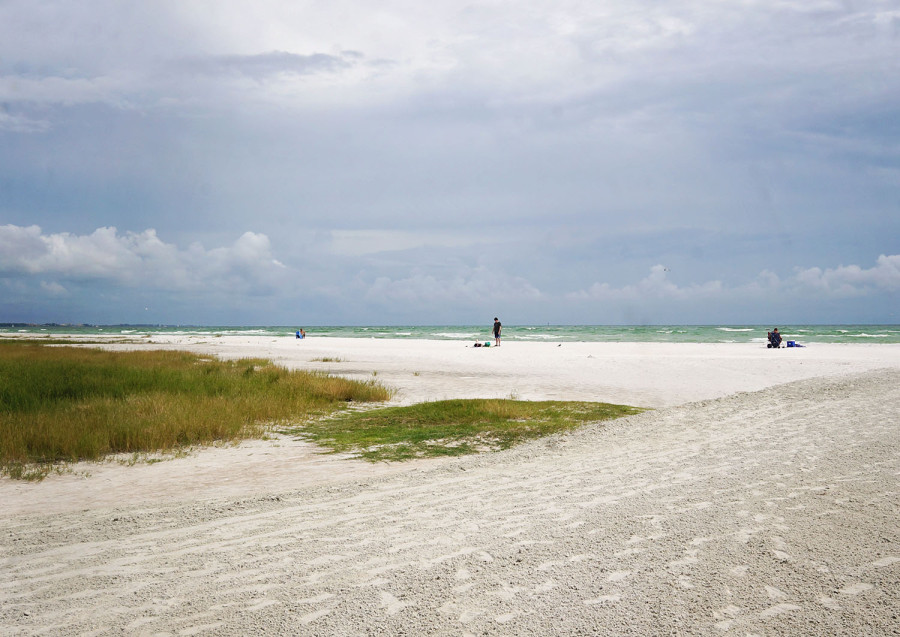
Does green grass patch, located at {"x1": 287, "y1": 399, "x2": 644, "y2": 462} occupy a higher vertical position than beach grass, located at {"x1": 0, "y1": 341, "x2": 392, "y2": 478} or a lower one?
lower

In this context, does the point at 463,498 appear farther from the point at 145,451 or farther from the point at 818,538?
the point at 145,451

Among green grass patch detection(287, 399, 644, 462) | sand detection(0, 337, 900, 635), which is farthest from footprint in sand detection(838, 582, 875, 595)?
green grass patch detection(287, 399, 644, 462)

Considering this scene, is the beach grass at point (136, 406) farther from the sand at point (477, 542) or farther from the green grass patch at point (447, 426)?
the green grass patch at point (447, 426)

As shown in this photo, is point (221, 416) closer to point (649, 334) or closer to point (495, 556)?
point (495, 556)

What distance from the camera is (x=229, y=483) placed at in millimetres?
8227

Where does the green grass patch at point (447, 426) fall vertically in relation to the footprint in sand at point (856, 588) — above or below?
below

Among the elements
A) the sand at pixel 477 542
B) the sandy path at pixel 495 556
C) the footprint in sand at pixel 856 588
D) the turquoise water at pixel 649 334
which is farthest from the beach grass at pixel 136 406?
the turquoise water at pixel 649 334

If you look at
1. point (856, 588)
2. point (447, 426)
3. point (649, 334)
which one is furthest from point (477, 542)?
point (649, 334)

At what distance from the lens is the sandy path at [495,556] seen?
161 inches

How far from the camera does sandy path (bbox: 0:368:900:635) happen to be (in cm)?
408

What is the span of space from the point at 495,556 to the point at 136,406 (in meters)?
10.3

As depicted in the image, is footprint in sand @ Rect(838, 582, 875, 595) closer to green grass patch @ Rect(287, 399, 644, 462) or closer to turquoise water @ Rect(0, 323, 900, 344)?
green grass patch @ Rect(287, 399, 644, 462)

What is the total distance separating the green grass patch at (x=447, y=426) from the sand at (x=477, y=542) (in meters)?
0.91

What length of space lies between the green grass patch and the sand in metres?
0.91
